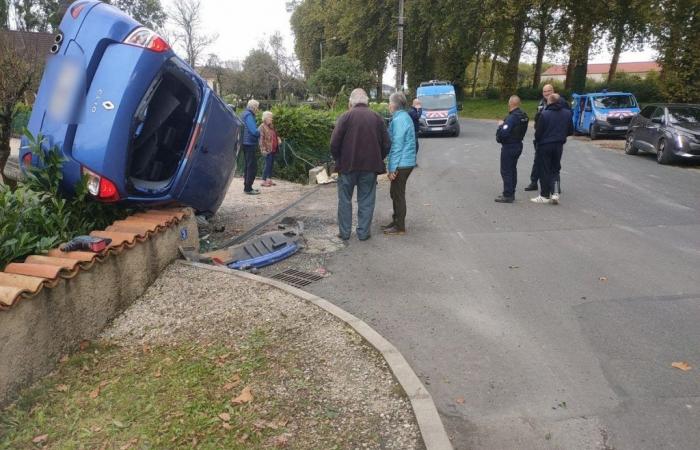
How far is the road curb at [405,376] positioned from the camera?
2775mm

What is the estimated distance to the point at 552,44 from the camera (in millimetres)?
33188

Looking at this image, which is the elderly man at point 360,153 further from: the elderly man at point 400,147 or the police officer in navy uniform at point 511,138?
the police officer in navy uniform at point 511,138

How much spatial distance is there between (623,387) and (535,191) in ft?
22.6

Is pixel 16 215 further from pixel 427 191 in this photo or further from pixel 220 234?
pixel 427 191

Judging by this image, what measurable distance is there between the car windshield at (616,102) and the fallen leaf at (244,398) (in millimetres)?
20533

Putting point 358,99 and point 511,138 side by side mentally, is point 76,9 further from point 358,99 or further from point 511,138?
point 511,138

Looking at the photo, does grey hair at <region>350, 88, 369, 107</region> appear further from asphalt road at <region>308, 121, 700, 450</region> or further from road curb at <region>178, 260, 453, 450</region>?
road curb at <region>178, 260, 453, 450</region>

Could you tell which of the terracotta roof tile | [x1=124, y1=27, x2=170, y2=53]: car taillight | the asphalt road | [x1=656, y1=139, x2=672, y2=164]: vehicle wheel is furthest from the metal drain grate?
[x1=656, y1=139, x2=672, y2=164]: vehicle wheel

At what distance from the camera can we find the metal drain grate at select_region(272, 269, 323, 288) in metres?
5.32

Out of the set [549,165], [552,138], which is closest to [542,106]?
[552,138]

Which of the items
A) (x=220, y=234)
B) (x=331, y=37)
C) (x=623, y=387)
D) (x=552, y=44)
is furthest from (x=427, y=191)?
(x=331, y=37)

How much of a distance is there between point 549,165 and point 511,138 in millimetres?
825

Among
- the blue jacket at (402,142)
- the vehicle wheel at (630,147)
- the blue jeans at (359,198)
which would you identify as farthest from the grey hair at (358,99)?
the vehicle wheel at (630,147)

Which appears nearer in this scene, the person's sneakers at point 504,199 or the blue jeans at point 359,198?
the blue jeans at point 359,198
